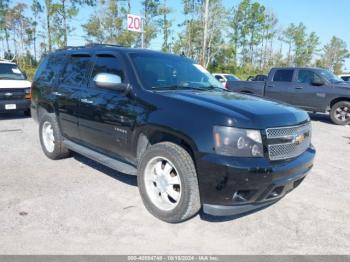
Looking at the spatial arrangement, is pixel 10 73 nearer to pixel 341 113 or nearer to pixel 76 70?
pixel 76 70

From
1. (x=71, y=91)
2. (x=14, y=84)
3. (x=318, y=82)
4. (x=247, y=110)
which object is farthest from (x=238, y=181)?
(x=318, y=82)

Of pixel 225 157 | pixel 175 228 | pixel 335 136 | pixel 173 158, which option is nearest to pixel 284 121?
pixel 225 157

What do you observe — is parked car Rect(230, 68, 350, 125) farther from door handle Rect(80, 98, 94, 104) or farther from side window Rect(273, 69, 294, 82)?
door handle Rect(80, 98, 94, 104)

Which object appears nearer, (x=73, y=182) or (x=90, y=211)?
(x=90, y=211)

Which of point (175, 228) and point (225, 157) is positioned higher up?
point (225, 157)

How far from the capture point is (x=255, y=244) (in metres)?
3.01

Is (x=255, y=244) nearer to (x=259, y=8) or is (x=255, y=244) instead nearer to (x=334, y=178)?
(x=334, y=178)

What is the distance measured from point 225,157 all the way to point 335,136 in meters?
7.00

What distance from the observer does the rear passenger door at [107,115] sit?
147 inches

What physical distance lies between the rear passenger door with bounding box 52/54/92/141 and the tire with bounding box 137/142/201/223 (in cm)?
169

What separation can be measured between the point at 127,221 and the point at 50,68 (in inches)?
139

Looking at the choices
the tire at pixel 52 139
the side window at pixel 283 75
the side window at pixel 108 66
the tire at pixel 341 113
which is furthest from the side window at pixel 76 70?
the tire at pixel 341 113

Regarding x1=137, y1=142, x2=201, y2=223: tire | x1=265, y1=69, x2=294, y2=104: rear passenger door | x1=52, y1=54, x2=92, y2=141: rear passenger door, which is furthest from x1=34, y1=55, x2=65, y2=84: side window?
x1=265, y1=69, x2=294, y2=104: rear passenger door

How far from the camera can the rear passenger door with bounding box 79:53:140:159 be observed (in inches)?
147
